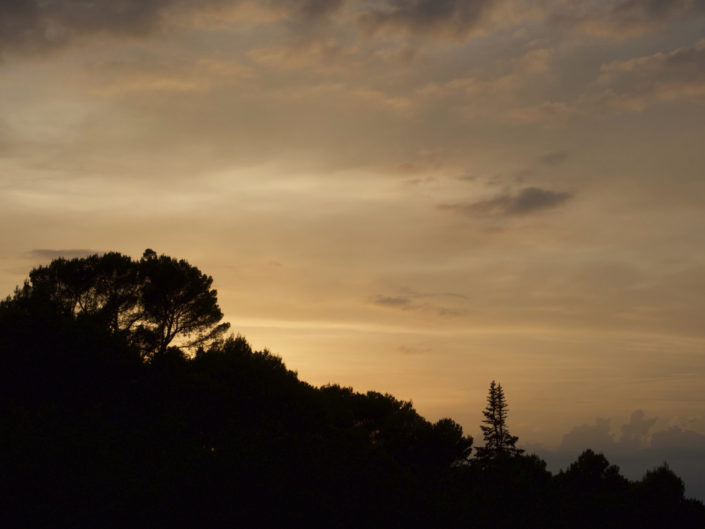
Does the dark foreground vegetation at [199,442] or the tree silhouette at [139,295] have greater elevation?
the tree silhouette at [139,295]

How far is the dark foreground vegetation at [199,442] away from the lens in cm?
2384

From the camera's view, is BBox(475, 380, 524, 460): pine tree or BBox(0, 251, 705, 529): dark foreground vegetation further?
BBox(475, 380, 524, 460): pine tree

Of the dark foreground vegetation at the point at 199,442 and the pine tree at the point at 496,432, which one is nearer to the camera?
the dark foreground vegetation at the point at 199,442

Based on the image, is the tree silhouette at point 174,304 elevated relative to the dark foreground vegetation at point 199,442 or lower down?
elevated

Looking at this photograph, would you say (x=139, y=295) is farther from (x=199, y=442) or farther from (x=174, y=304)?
(x=199, y=442)

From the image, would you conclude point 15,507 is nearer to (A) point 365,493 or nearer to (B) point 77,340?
(A) point 365,493

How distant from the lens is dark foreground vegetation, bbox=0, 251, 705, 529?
23.8m

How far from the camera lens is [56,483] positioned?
2347 centimetres

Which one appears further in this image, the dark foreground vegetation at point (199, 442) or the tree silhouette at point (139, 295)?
the tree silhouette at point (139, 295)

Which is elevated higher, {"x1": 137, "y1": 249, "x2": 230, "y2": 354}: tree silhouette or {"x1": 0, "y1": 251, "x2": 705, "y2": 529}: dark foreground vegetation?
{"x1": 137, "y1": 249, "x2": 230, "y2": 354}: tree silhouette

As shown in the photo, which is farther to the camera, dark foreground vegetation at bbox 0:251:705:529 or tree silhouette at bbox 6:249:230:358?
tree silhouette at bbox 6:249:230:358

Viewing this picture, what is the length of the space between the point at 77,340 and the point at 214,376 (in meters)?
13.0

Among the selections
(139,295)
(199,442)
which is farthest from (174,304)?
(199,442)

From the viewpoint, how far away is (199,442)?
41.7 meters
